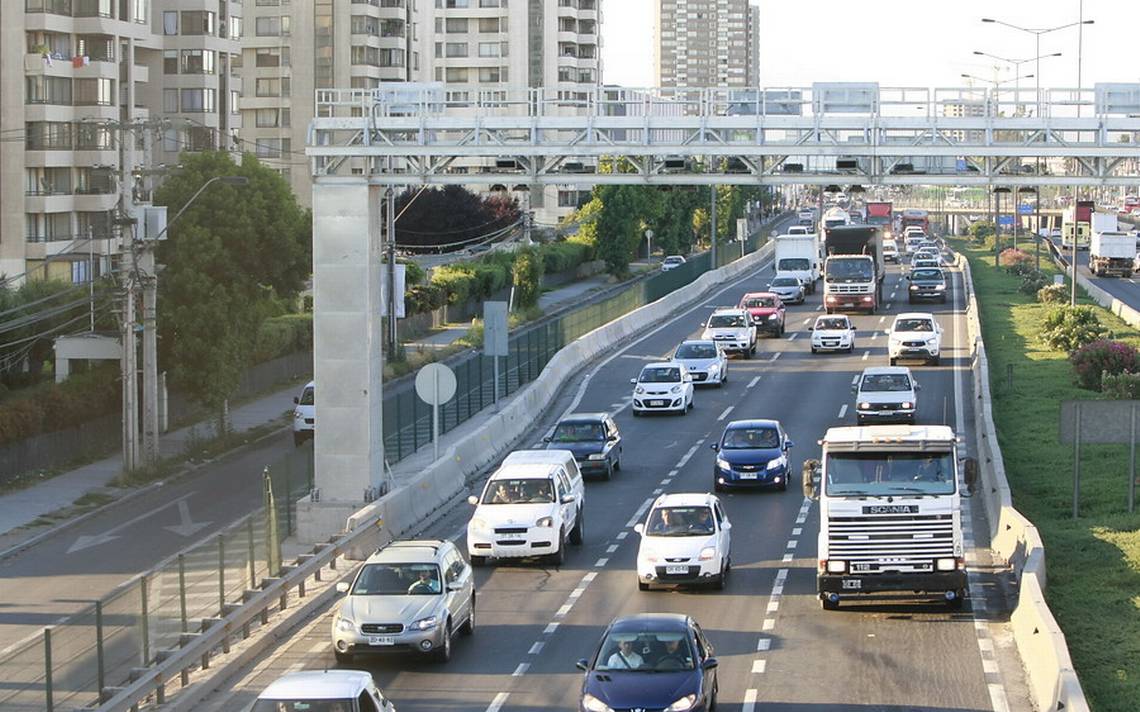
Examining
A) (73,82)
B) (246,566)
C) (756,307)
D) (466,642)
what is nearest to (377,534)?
(246,566)

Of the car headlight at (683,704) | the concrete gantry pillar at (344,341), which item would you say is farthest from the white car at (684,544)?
the car headlight at (683,704)

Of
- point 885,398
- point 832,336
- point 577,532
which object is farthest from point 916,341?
point 577,532

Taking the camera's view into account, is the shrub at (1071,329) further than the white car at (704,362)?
Yes

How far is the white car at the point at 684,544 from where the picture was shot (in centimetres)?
2781

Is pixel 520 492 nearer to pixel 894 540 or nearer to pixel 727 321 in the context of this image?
pixel 894 540

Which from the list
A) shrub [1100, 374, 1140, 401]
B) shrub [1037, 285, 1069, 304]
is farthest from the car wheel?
shrub [1037, 285, 1069, 304]

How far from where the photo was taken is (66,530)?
41062mm

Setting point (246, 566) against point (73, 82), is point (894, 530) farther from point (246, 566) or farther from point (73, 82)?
point (73, 82)

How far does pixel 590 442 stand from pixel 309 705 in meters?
23.2

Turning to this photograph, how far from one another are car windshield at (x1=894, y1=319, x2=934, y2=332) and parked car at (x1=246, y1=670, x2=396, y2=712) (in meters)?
43.6

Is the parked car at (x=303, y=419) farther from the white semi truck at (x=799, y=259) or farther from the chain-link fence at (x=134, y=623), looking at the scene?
the white semi truck at (x=799, y=259)

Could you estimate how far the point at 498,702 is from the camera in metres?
21.6

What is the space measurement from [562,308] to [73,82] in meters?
27.9

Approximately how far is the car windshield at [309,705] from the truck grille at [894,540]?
391 inches
